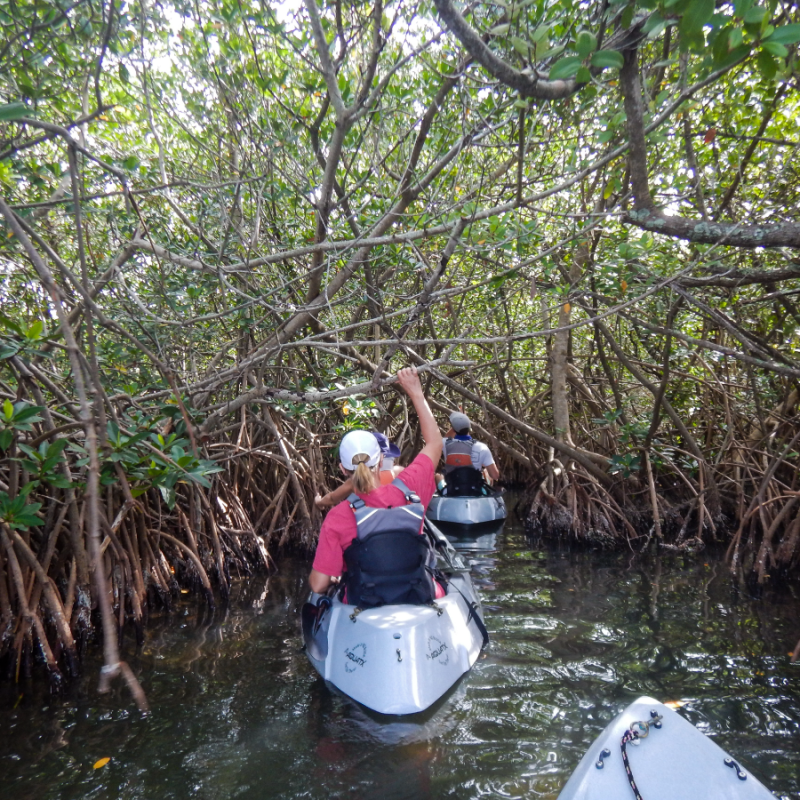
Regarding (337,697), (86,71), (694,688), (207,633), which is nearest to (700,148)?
(694,688)

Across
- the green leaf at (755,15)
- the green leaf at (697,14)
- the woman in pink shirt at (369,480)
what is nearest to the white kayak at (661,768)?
the woman in pink shirt at (369,480)

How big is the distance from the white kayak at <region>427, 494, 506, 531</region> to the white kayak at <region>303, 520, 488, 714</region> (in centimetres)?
375

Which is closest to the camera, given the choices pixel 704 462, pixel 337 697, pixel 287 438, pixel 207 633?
pixel 337 697

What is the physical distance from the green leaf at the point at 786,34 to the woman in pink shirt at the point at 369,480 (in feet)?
6.24

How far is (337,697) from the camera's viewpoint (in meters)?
3.21

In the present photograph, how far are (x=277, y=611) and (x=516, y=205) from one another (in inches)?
133

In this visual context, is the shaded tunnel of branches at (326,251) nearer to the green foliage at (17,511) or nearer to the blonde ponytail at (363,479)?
the green foliage at (17,511)

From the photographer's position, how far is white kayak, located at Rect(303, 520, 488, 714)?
2842mm

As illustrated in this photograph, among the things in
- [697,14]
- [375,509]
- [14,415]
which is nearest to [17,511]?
[14,415]

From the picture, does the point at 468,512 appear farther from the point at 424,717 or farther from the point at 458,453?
the point at 424,717

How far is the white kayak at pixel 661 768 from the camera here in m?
1.69

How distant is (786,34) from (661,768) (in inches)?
89.1

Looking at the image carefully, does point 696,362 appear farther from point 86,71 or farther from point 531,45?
point 86,71

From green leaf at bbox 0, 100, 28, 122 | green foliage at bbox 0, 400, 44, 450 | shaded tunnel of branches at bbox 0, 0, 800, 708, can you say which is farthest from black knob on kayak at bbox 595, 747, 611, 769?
green foliage at bbox 0, 400, 44, 450
